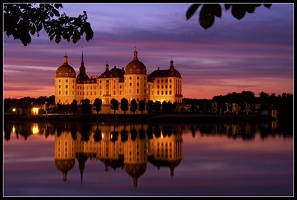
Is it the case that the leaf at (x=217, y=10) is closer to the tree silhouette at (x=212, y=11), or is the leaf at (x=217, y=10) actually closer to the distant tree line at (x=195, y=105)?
the tree silhouette at (x=212, y=11)

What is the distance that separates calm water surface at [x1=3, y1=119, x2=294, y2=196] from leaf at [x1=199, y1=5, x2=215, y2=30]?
8573mm

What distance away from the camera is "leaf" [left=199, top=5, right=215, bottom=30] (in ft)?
5.83

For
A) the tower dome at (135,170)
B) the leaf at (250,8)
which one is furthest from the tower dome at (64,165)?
the leaf at (250,8)

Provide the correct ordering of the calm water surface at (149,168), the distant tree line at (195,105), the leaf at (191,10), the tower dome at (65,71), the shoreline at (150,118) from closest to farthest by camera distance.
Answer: the leaf at (191,10), the calm water surface at (149,168), the shoreline at (150,118), the distant tree line at (195,105), the tower dome at (65,71)

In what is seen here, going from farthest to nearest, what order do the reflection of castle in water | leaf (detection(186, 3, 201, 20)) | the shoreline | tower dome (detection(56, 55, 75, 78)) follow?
1. tower dome (detection(56, 55, 75, 78))
2. the shoreline
3. the reflection of castle in water
4. leaf (detection(186, 3, 201, 20))

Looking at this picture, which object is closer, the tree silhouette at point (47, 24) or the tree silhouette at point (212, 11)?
the tree silhouette at point (212, 11)

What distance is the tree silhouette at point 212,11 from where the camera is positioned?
5.68ft

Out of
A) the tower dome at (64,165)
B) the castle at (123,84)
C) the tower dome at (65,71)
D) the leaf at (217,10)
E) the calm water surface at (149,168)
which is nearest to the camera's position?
the leaf at (217,10)

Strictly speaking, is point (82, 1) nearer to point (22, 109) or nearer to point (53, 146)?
point (53, 146)

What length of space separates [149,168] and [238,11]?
511 inches

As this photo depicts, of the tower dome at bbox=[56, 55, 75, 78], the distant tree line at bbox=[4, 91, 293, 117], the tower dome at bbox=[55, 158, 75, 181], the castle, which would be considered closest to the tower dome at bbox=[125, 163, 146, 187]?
the tower dome at bbox=[55, 158, 75, 181]

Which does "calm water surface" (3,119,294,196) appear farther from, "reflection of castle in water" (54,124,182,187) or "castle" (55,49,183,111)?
"castle" (55,49,183,111)

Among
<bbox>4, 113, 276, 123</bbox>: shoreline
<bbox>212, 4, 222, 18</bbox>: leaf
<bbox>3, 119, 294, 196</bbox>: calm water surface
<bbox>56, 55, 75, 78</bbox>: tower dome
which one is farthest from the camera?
<bbox>56, 55, 75, 78</bbox>: tower dome

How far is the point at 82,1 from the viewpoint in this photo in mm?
2213
